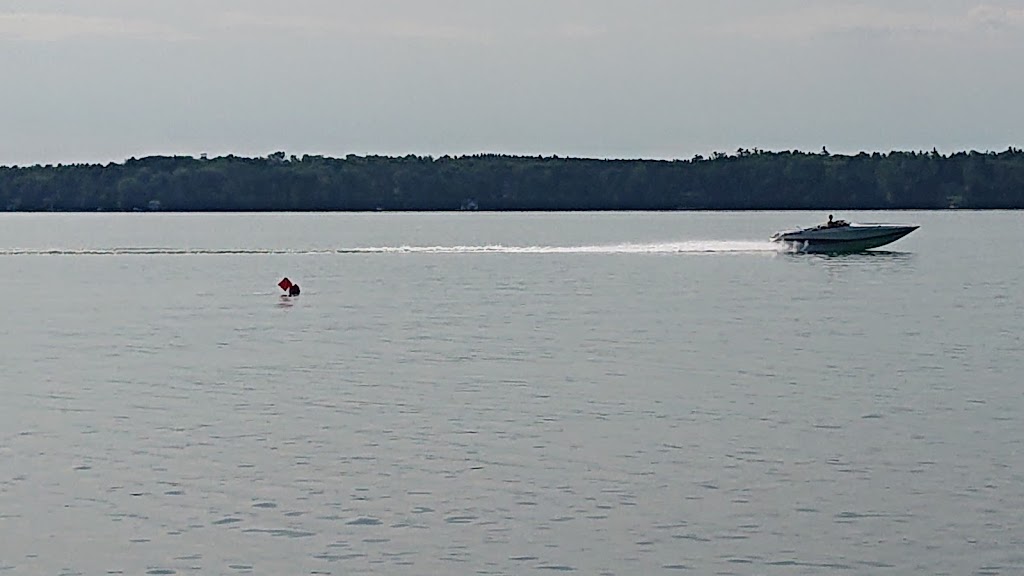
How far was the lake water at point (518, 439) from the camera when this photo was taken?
2117 centimetres

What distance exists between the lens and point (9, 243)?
511 ft

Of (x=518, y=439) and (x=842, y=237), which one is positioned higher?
(x=842, y=237)

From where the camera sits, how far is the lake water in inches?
834

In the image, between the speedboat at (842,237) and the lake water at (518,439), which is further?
the speedboat at (842,237)

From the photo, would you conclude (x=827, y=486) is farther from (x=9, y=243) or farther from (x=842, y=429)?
(x=9, y=243)

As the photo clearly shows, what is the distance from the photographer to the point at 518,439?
2867 centimetres

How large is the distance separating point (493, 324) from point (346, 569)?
3341 cm

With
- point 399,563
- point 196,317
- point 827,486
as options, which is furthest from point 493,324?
point 399,563

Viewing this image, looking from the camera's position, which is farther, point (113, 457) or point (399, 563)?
point (113, 457)

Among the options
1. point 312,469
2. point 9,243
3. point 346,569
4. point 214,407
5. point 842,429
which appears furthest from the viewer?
point 9,243

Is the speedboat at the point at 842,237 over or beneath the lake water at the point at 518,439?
over

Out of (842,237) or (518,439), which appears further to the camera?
(842,237)

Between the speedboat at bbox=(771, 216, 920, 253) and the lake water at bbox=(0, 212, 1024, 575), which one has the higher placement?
the speedboat at bbox=(771, 216, 920, 253)

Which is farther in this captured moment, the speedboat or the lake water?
the speedboat
